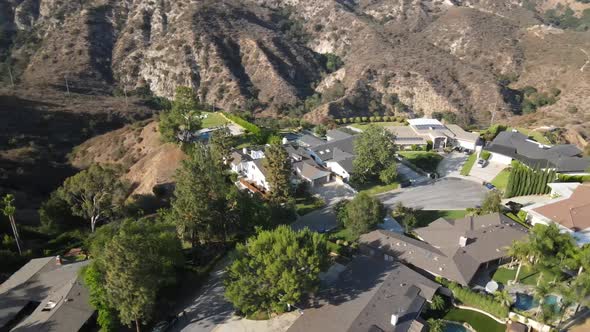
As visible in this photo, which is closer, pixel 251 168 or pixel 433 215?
pixel 433 215

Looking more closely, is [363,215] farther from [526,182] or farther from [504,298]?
[526,182]

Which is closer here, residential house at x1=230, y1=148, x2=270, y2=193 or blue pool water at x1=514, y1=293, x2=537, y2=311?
blue pool water at x1=514, y1=293, x2=537, y2=311

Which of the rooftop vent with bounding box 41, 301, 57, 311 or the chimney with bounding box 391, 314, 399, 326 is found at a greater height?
the rooftop vent with bounding box 41, 301, 57, 311

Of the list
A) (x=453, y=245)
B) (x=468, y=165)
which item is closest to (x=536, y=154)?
(x=468, y=165)

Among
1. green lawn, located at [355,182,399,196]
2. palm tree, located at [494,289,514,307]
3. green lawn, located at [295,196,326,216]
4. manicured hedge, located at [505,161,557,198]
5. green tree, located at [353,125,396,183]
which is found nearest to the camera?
palm tree, located at [494,289,514,307]

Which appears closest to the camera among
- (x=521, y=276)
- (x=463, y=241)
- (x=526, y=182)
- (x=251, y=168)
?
(x=521, y=276)

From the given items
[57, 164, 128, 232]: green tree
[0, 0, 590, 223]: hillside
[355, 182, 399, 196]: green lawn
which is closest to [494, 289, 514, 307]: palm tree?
[355, 182, 399, 196]: green lawn

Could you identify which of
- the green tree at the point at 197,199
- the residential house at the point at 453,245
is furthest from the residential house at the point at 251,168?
the residential house at the point at 453,245

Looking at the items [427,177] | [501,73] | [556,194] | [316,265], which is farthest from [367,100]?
[316,265]

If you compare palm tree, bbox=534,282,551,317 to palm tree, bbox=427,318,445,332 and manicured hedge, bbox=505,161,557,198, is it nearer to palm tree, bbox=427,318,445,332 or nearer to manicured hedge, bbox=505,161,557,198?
palm tree, bbox=427,318,445,332
